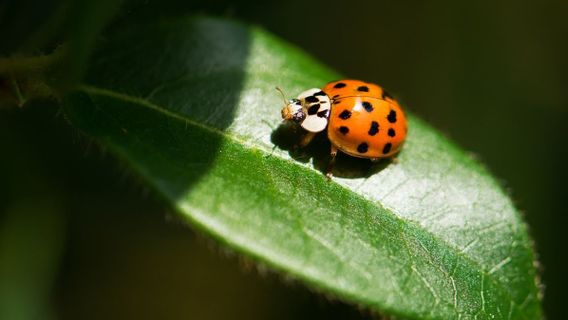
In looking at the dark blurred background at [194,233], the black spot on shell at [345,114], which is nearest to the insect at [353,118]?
the black spot on shell at [345,114]

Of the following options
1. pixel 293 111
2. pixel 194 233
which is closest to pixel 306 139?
pixel 293 111

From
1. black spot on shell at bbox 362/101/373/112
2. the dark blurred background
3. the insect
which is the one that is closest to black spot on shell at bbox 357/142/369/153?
Result: the insect

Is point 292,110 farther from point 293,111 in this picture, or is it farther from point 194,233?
point 194,233

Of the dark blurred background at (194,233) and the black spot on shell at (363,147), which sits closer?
the black spot on shell at (363,147)

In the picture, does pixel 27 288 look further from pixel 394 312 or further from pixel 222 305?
pixel 394 312

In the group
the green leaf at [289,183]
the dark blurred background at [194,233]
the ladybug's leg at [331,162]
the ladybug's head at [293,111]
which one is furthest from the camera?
the dark blurred background at [194,233]

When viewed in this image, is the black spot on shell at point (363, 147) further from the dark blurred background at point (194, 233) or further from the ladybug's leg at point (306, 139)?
the dark blurred background at point (194, 233)
